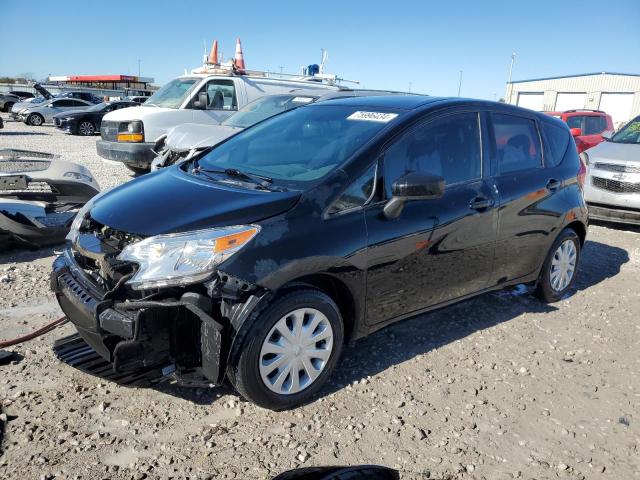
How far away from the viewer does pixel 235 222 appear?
2.68 meters

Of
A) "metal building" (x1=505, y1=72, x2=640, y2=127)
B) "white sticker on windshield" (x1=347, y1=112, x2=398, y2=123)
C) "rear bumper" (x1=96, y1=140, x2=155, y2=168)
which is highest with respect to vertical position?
"metal building" (x1=505, y1=72, x2=640, y2=127)

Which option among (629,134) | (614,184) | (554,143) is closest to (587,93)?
(629,134)

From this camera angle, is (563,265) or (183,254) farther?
(563,265)

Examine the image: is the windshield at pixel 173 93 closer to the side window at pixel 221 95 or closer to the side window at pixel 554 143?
the side window at pixel 221 95

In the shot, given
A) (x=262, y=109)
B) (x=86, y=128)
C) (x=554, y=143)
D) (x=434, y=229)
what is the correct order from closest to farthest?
(x=434, y=229)
(x=554, y=143)
(x=262, y=109)
(x=86, y=128)

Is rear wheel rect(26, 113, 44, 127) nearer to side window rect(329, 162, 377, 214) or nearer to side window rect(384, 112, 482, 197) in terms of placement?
side window rect(384, 112, 482, 197)

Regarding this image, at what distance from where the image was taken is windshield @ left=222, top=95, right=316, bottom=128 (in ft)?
27.7

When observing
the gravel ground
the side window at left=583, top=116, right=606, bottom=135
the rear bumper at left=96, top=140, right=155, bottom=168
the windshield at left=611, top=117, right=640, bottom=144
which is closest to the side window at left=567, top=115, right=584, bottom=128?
the side window at left=583, top=116, right=606, bottom=135

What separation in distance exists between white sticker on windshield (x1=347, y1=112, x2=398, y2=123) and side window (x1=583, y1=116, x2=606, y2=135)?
1204 cm

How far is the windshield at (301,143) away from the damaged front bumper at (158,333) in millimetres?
1024

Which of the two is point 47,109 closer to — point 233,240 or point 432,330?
point 432,330

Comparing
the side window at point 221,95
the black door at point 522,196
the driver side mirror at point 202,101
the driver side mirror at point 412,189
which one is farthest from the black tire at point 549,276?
the driver side mirror at point 202,101

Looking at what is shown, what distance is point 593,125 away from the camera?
13.8 metres

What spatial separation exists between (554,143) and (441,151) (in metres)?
1.62
